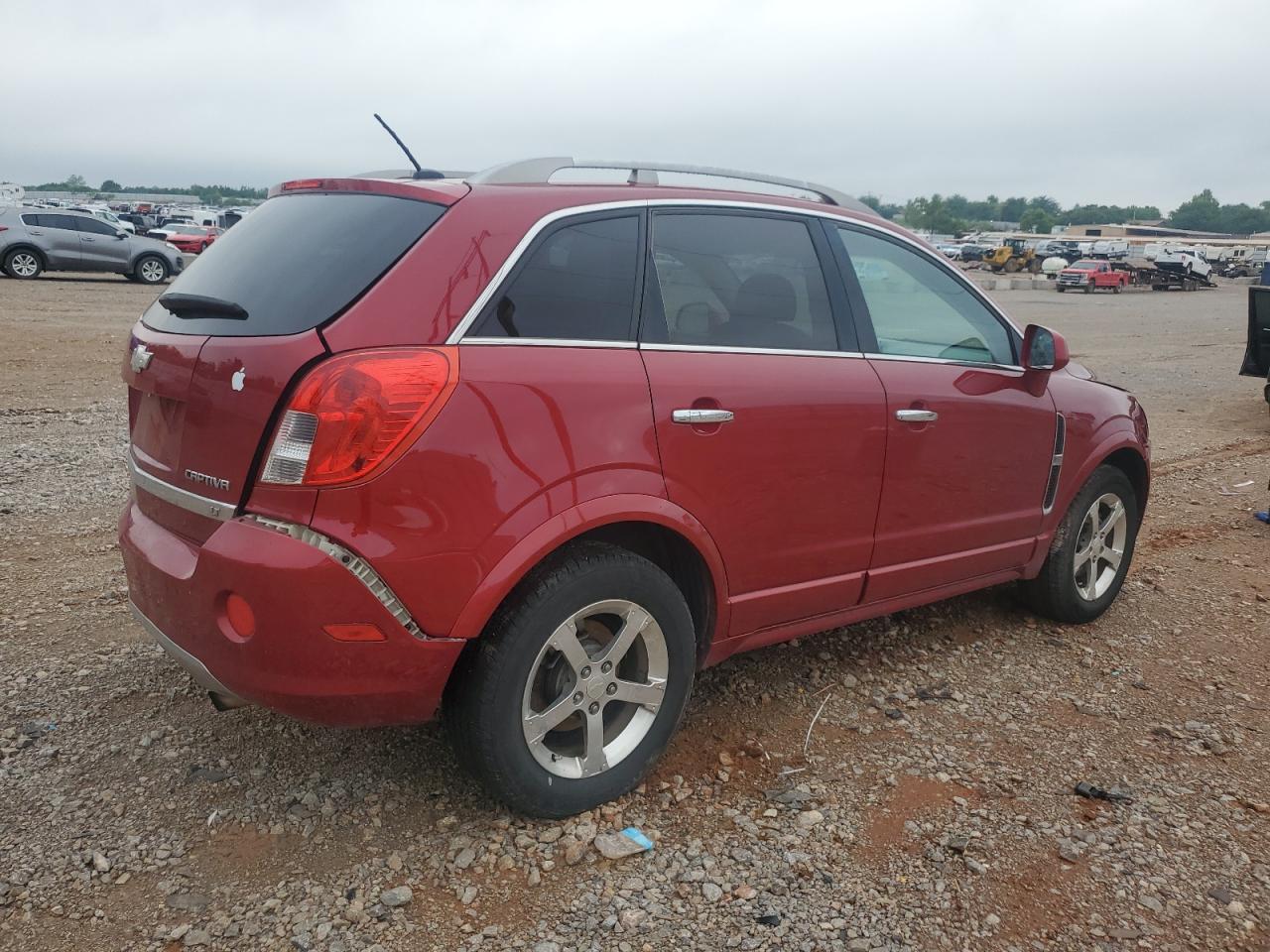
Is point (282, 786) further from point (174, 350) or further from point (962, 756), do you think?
point (962, 756)

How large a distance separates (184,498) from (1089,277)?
1840 inches

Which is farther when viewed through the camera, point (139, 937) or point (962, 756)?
point (962, 756)

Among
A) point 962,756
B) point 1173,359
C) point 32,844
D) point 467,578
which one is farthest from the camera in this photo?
point 1173,359

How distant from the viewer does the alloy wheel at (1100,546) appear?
475 centimetres

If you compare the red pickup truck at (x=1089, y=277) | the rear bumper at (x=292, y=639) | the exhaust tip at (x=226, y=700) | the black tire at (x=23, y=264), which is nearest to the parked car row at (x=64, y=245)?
the black tire at (x=23, y=264)

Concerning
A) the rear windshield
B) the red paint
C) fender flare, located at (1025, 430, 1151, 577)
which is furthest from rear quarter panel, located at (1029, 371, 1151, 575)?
the rear windshield

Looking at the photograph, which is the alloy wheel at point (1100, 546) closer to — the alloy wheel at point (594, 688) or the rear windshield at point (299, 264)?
the alloy wheel at point (594, 688)

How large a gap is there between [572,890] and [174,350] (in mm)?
1815

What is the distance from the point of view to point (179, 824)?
2.96 meters

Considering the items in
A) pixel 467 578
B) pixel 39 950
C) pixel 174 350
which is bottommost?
pixel 39 950

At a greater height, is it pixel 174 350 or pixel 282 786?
pixel 174 350

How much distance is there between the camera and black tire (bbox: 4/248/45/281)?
22672mm

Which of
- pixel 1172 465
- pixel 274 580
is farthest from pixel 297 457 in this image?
pixel 1172 465

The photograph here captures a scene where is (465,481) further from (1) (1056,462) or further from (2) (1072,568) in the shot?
(2) (1072,568)
